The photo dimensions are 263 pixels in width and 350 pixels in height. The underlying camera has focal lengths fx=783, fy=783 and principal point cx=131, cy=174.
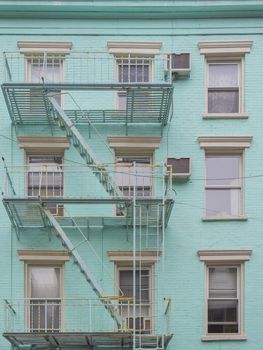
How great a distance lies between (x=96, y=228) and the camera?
18.2m

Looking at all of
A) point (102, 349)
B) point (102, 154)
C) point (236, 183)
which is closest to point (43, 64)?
point (102, 154)

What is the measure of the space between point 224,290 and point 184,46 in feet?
19.3

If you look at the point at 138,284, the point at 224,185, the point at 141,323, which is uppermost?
the point at 224,185

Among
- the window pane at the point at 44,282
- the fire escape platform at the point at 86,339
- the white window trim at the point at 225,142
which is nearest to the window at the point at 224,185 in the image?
the white window trim at the point at 225,142

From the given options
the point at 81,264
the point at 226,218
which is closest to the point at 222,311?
the point at 226,218

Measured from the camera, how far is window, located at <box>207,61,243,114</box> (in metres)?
18.8

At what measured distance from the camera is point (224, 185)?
1861 centimetres

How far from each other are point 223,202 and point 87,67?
4584 mm

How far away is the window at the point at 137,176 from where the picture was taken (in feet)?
60.3

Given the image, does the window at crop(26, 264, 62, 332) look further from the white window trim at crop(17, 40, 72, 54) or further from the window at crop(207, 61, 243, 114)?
the window at crop(207, 61, 243, 114)

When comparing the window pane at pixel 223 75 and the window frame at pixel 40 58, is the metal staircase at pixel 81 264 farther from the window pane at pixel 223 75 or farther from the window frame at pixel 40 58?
the window pane at pixel 223 75

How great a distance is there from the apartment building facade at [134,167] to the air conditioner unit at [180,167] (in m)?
0.03

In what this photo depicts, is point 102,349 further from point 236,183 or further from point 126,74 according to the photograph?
point 126,74

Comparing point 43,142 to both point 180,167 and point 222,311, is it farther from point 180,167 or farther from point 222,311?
point 222,311
